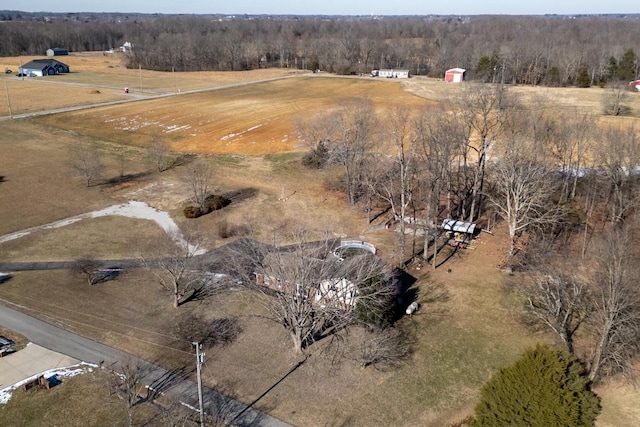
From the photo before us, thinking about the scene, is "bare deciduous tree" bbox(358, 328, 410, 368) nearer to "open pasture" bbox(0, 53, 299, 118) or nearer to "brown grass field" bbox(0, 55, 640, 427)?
"brown grass field" bbox(0, 55, 640, 427)

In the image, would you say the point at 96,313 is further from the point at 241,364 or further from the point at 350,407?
the point at 350,407

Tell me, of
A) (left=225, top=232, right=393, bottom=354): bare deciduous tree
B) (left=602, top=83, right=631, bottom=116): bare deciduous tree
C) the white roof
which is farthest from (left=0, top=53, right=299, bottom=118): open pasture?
(left=602, top=83, right=631, bottom=116): bare deciduous tree

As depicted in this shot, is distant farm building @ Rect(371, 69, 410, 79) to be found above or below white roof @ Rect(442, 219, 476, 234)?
above

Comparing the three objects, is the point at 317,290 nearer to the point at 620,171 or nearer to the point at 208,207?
the point at 208,207

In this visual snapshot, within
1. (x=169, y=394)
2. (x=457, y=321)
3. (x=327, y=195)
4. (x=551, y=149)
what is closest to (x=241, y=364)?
(x=169, y=394)

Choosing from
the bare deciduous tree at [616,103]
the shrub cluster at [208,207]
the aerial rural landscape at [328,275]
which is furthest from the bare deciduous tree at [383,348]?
the bare deciduous tree at [616,103]

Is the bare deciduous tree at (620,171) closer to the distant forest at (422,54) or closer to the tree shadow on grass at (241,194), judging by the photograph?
the tree shadow on grass at (241,194)
